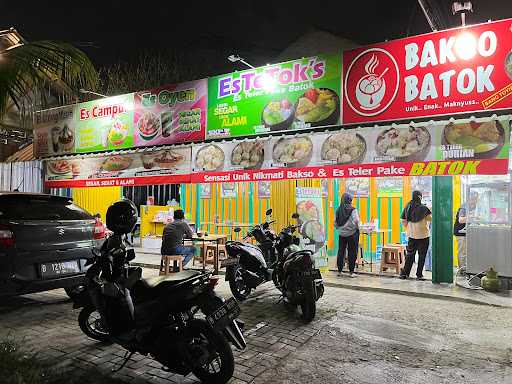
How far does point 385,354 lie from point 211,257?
22.1 ft

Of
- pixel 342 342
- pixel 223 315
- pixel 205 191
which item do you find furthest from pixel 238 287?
pixel 205 191

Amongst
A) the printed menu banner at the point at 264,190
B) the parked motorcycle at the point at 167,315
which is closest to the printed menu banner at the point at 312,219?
the printed menu banner at the point at 264,190

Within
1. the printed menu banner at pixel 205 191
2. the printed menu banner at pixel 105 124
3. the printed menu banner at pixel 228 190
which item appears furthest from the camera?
the printed menu banner at pixel 205 191

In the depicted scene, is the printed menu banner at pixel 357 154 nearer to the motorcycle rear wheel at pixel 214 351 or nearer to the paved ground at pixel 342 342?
the paved ground at pixel 342 342

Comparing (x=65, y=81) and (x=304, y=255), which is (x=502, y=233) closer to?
(x=304, y=255)

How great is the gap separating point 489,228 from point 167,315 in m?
6.45

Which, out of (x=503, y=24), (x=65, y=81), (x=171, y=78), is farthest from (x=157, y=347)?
(x=171, y=78)

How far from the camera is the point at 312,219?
373 inches

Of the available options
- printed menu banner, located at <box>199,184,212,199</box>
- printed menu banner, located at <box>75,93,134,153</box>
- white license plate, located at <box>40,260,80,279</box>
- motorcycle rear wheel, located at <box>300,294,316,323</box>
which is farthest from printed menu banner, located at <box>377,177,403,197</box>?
white license plate, located at <box>40,260,80,279</box>

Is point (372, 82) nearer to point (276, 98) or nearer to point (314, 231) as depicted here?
point (276, 98)

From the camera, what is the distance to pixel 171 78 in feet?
66.3

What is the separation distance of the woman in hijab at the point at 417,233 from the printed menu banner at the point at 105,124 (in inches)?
269

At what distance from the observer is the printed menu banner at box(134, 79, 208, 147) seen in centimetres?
908

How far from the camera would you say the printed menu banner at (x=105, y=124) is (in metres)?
10.2
